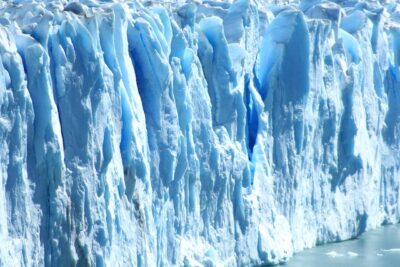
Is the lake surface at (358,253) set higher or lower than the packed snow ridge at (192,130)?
lower

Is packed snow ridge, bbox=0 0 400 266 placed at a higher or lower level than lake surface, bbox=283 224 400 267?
higher

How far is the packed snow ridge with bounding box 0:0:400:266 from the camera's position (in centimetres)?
1023

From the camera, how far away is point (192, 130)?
1234 cm

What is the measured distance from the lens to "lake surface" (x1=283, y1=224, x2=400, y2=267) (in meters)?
13.3

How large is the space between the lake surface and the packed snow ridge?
0.13 metres

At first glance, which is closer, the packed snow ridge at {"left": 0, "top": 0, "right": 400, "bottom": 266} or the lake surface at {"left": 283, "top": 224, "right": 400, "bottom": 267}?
the packed snow ridge at {"left": 0, "top": 0, "right": 400, "bottom": 266}

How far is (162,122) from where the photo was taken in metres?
11.8

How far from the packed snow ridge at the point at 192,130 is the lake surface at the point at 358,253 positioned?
0.13 m

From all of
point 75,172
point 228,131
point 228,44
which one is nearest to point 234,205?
point 228,131

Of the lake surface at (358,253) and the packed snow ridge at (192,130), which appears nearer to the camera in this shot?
the packed snow ridge at (192,130)

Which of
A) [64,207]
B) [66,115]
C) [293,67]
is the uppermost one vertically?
[293,67]

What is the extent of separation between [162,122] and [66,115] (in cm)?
137

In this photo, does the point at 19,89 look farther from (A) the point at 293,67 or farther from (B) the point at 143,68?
(A) the point at 293,67

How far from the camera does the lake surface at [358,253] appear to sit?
1334 cm
